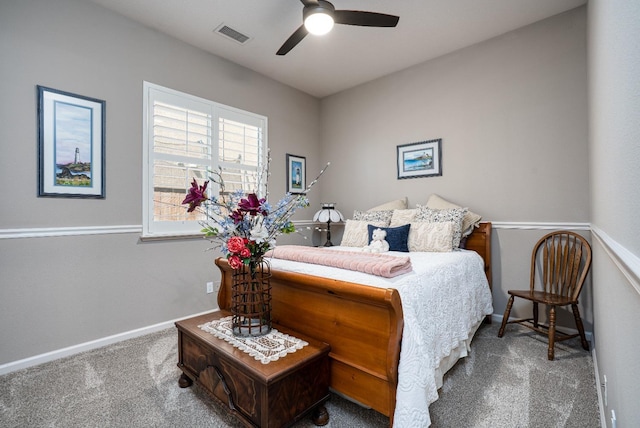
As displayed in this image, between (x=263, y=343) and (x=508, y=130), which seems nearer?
(x=263, y=343)

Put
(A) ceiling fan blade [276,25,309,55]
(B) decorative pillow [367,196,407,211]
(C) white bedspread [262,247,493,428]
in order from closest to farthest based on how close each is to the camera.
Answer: (C) white bedspread [262,247,493,428] < (A) ceiling fan blade [276,25,309,55] < (B) decorative pillow [367,196,407,211]

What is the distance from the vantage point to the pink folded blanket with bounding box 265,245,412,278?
5.46 feet

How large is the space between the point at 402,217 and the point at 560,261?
4.74 feet

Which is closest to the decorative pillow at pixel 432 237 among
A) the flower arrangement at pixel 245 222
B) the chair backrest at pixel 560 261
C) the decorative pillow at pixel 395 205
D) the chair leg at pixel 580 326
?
the decorative pillow at pixel 395 205

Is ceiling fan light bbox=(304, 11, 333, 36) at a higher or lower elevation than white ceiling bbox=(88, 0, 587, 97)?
lower

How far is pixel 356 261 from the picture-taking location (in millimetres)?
1829

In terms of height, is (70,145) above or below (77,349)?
above

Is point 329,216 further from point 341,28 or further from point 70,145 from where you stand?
point 70,145

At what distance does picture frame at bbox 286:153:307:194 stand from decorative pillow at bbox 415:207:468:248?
1.73 meters

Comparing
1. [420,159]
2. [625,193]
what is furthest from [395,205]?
[625,193]

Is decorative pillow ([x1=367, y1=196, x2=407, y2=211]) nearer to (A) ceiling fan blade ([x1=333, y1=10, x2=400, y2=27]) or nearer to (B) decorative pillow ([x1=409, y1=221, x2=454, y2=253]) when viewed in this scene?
(B) decorative pillow ([x1=409, y1=221, x2=454, y2=253])

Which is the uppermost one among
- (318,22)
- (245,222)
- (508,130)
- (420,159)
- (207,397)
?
(318,22)

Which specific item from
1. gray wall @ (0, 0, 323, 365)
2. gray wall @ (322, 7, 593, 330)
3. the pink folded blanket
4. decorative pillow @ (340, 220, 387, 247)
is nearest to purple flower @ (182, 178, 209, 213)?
the pink folded blanket

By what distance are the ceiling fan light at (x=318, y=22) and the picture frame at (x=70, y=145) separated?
74.9 inches
